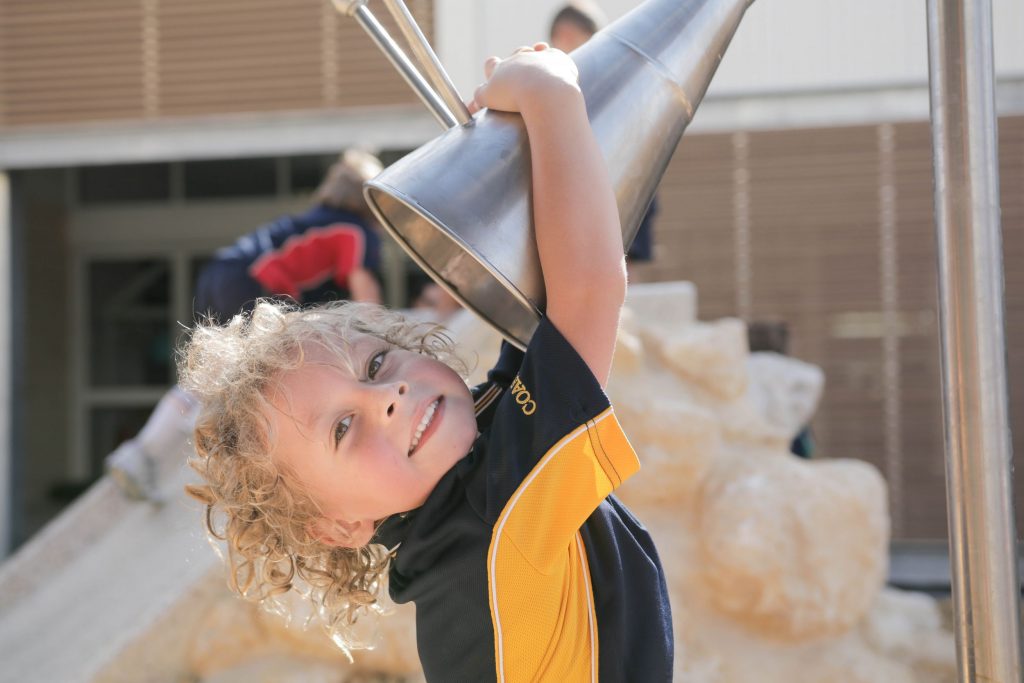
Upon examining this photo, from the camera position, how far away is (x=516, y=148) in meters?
1.01

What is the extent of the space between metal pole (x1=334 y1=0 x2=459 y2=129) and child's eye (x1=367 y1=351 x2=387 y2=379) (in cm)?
31

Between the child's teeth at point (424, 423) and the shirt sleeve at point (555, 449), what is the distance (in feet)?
0.47

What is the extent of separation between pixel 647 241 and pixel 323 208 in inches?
48.4

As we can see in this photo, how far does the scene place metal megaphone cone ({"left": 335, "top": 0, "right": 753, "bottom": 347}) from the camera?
965 millimetres

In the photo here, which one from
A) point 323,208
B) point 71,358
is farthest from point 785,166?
point 71,358

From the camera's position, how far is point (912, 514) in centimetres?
494

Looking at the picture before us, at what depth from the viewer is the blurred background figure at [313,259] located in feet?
12.3

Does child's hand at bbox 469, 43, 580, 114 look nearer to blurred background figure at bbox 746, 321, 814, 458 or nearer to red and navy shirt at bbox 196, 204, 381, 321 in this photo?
red and navy shirt at bbox 196, 204, 381, 321

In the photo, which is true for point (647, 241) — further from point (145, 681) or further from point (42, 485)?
point (42, 485)

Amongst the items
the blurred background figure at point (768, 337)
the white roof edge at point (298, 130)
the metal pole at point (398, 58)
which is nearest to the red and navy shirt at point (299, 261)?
the white roof edge at point (298, 130)

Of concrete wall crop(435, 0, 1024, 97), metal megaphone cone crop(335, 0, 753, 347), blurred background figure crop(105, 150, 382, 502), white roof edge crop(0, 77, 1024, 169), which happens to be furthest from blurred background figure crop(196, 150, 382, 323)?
metal megaphone cone crop(335, 0, 753, 347)

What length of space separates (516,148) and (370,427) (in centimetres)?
37

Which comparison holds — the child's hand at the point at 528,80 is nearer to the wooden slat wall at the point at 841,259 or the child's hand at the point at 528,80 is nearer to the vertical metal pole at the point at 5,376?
the wooden slat wall at the point at 841,259

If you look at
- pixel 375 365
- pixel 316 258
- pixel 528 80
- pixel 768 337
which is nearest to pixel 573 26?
pixel 316 258
